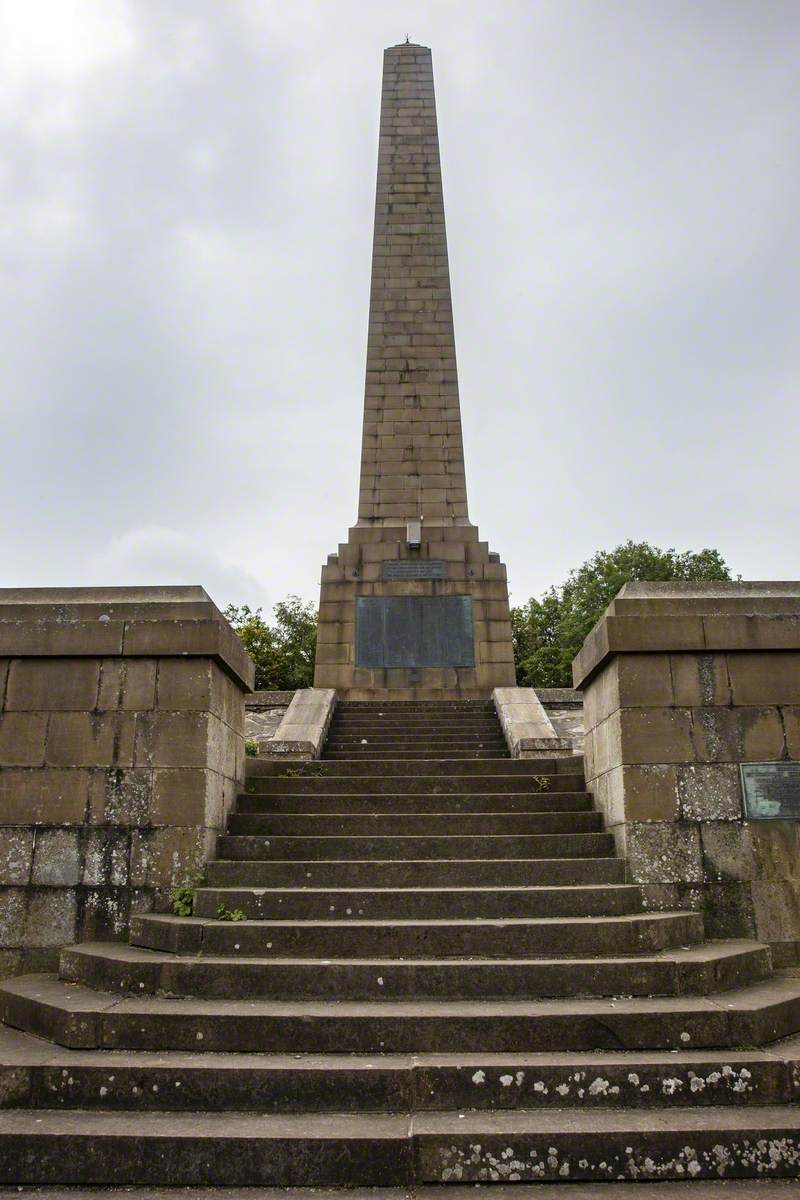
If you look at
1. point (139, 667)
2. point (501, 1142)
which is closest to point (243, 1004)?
point (501, 1142)

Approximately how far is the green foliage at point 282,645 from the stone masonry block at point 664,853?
23.0 metres

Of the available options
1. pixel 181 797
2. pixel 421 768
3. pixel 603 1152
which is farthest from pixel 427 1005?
pixel 421 768

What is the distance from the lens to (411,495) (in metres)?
16.3

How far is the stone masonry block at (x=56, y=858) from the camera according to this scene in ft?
18.8

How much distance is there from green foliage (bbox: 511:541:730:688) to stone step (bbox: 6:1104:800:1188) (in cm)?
2856

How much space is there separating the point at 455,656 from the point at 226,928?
9.51 metres

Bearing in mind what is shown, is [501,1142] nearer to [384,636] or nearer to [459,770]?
[459,770]

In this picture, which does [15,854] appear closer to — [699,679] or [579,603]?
[699,679]

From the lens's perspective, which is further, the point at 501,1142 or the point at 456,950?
the point at 456,950

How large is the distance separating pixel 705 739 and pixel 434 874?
82.2 inches

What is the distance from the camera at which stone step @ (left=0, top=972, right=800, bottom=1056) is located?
413cm

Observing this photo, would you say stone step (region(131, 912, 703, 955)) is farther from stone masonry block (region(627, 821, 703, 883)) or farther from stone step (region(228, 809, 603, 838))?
stone step (region(228, 809, 603, 838))

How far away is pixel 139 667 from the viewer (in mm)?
6199

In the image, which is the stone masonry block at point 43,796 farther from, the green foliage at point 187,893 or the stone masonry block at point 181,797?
the green foliage at point 187,893
